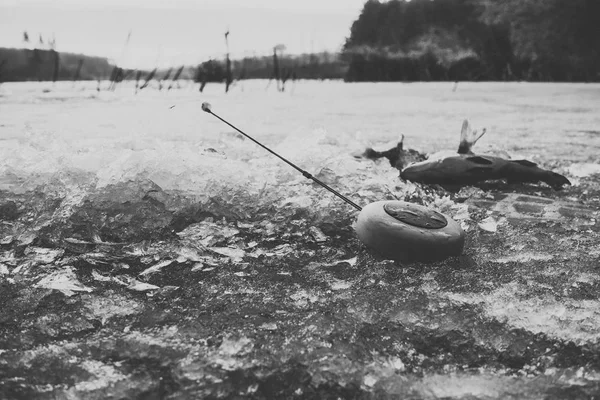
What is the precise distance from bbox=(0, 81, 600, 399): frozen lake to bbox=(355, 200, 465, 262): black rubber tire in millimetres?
66

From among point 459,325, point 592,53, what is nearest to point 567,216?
point 459,325

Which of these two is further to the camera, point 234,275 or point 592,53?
point 592,53

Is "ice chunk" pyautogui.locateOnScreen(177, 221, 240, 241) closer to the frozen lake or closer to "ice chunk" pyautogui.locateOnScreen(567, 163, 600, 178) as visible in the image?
the frozen lake

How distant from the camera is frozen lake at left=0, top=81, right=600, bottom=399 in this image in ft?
4.68

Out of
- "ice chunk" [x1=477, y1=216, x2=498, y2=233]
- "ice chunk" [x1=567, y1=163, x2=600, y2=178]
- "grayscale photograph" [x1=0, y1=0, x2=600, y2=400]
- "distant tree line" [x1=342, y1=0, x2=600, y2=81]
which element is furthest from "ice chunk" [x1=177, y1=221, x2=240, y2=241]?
"distant tree line" [x1=342, y1=0, x2=600, y2=81]

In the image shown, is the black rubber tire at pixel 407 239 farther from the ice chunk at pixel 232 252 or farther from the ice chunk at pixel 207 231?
the ice chunk at pixel 207 231

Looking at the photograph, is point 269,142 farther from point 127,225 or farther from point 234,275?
point 234,275

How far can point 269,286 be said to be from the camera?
203cm

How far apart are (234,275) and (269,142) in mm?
4051

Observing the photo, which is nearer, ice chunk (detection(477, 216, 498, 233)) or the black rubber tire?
the black rubber tire

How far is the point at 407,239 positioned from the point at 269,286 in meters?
0.66

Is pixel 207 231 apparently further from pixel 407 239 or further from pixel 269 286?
pixel 407 239

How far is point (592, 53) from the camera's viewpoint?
2333cm

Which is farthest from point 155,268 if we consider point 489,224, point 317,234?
point 489,224
